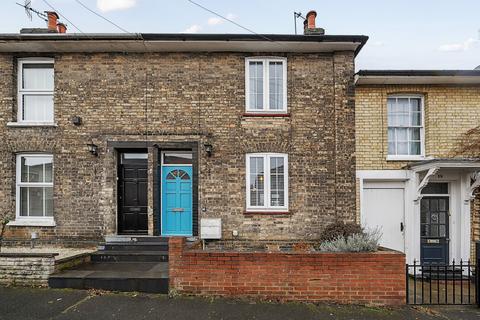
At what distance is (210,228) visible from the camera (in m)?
8.73

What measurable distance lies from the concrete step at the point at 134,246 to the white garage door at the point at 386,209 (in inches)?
223

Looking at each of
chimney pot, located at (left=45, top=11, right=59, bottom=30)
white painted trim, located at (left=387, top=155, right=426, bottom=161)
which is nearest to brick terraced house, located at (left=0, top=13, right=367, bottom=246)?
chimney pot, located at (left=45, top=11, right=59, bottom=30)

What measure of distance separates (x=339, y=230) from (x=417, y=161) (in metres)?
2.95

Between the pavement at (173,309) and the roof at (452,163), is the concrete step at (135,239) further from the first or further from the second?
the roof at (452,163)

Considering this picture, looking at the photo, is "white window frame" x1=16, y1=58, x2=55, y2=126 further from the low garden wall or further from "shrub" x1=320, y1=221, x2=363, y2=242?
"shrub" x1=320, y1=221, x2=363, y2=242

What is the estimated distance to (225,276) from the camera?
603 centimetres

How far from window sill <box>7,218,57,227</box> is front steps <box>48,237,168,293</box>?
1644 millimetres

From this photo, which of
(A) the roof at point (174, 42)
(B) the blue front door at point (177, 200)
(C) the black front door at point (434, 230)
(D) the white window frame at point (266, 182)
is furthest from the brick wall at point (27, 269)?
(C) the black front door at point (434, 230)

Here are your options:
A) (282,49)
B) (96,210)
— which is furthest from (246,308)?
(282,49)

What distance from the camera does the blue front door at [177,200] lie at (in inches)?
360

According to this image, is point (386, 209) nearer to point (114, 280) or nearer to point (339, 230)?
point (339, 230)

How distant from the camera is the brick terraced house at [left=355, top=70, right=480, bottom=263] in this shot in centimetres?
891

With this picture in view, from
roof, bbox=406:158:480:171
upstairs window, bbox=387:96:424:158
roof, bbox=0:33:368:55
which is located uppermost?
roof, bbox=0:33:368:55

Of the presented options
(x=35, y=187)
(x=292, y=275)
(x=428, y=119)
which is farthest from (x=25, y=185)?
(x=428, y=119)
